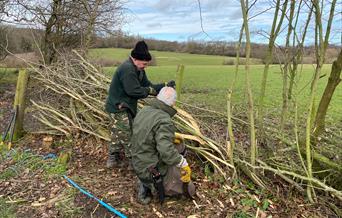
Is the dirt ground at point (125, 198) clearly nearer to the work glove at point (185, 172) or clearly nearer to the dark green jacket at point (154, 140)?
the work glove at point (185, 172)

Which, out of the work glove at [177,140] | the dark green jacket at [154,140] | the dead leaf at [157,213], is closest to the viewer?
the dark green jacket at [154,140]

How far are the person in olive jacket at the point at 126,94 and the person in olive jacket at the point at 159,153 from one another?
619 millimetres

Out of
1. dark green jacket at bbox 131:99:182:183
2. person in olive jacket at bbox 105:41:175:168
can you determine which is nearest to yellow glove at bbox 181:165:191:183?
dark green jacket at bbox 131:99:182:183

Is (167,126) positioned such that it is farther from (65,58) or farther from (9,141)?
(65,58)

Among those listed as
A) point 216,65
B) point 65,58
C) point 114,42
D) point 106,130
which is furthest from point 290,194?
point 216,65

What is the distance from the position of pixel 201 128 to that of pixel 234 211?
6.16 ft

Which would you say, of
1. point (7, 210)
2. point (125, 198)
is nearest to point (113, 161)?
point (125, 198)

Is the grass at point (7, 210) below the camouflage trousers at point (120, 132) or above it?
below

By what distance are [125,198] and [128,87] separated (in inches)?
53.8

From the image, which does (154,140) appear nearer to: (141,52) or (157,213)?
(157,213)

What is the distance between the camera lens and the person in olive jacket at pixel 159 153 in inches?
145

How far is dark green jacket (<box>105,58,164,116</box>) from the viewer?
4.45 m

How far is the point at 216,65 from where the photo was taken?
2850cm

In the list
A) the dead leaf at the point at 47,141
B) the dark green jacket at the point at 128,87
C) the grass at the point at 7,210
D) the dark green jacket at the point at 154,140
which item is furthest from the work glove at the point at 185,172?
the dead leaf at the point at 47,141
